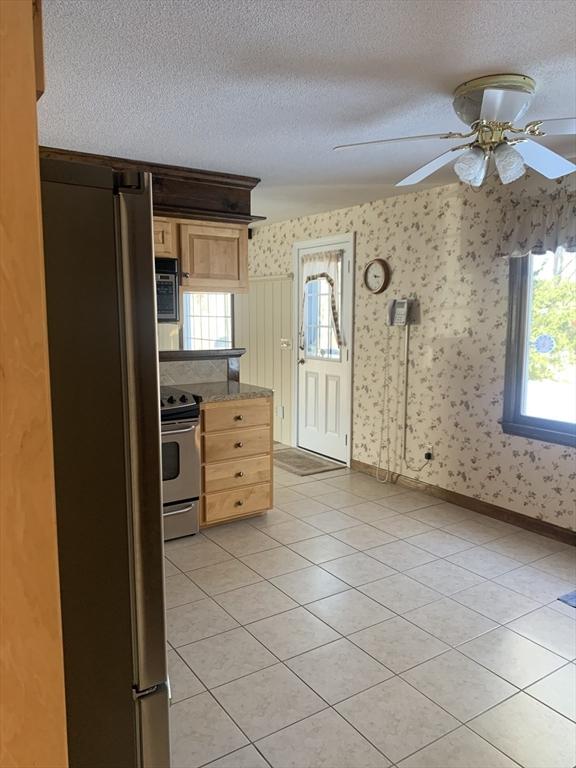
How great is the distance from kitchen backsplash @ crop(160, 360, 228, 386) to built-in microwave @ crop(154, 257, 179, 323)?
16.5 inches

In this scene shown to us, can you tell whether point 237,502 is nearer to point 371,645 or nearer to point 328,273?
point 371,645

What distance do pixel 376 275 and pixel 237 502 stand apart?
90.5 inches

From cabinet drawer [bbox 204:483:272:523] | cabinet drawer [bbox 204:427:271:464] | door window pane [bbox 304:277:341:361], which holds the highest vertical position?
door window pane [bbox 304:277:341:361]

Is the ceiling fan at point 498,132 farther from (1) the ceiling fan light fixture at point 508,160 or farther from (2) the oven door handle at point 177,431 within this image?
(2) the oven door handle at point 177,431

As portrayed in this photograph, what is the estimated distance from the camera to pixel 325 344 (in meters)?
5.59

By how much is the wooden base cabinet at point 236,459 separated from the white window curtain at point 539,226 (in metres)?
1.95

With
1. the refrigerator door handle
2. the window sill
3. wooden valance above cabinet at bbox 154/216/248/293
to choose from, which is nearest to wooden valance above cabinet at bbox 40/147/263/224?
wooden valance above cabinet at bbox 154/216/248/293

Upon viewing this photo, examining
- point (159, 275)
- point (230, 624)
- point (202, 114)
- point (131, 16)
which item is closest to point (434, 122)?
point (202, 114)

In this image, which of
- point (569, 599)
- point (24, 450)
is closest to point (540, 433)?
point (569, 599)

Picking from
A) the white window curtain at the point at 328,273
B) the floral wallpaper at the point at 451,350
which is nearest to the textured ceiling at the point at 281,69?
the floral wallpaper at the point at 451,350

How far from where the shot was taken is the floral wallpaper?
12.6ft

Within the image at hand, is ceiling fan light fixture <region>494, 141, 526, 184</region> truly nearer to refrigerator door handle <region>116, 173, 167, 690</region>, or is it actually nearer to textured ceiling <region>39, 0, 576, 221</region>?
textured ceiling <region>39, 0, 576, 221</region>

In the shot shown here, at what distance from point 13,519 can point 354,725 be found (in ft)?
6.14

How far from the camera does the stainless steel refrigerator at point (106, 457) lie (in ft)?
3.25
